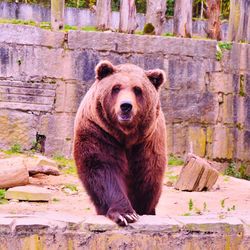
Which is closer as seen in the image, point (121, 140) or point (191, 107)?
point (121, 140)

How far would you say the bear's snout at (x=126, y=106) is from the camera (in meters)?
4.77

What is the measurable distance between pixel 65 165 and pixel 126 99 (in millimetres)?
5026

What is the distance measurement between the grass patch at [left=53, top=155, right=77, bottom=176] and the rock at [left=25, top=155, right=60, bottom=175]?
301 millimetres

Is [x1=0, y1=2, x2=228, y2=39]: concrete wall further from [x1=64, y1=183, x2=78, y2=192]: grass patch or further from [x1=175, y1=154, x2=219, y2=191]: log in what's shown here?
[x1=64, y1=183, x2=78, y2=192]: grass patch

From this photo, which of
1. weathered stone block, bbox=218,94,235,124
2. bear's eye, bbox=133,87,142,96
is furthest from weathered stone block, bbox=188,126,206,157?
bear's eye, bbox=133,87,142,96

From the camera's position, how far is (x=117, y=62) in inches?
399

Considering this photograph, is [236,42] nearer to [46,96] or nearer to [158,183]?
[46,96]

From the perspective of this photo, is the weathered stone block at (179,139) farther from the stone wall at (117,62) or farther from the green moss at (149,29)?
the green moss at (149,29)

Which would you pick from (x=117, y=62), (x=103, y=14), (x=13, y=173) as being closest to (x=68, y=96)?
(x=117, y=62)

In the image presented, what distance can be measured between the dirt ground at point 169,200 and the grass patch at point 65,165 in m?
0.24

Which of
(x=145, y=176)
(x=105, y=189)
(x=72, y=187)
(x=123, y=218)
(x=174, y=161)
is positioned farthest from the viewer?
(x=174, y=161)

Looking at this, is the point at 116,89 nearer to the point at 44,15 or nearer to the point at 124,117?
the point at 124,117

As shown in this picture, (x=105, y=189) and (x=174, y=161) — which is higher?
(x=105, y=189)

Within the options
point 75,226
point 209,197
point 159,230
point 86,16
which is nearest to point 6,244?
point 75,226
